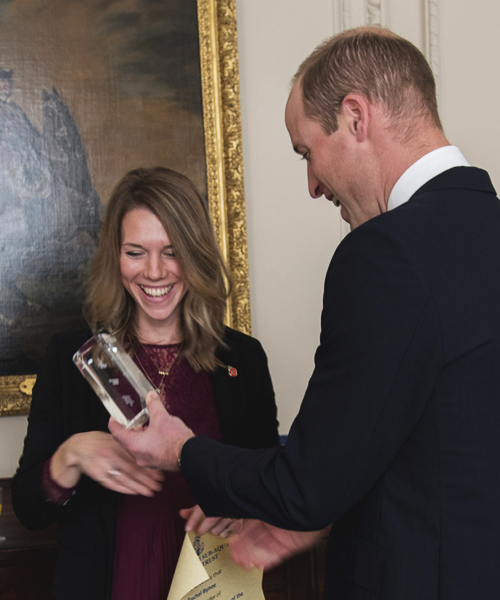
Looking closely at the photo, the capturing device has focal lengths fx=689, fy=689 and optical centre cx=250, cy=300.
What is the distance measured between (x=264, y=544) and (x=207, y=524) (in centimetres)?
15

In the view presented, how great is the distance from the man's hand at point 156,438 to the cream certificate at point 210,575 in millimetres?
277

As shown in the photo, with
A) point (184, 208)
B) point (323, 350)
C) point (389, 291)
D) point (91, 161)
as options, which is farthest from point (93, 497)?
point (91, 161)

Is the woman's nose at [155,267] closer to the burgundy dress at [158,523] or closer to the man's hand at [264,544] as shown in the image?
the burgundy dress at [158,523]

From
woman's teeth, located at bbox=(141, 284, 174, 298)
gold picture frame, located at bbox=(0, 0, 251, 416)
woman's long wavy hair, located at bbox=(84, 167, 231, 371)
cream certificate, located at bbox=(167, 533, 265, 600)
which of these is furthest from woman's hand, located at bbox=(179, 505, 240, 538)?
gold picture frame, located at bbox=(0, 0, 251, 416)

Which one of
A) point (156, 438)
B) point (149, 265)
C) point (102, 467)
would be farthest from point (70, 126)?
point (156, 438)

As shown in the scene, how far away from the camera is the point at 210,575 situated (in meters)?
1.75

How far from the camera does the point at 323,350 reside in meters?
1.35

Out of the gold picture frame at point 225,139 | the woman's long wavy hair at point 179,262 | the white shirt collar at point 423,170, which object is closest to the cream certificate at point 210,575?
the woman's long wavy hair at point 179,262

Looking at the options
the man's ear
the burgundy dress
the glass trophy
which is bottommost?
the burgundy dress

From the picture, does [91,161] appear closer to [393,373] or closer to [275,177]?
[275,177]

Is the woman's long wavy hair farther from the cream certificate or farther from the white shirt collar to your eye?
the white shirt collar

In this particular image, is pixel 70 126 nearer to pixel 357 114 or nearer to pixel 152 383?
pixel 152 383

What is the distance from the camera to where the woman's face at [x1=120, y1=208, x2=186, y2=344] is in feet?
7.71

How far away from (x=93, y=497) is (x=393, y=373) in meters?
1.28
